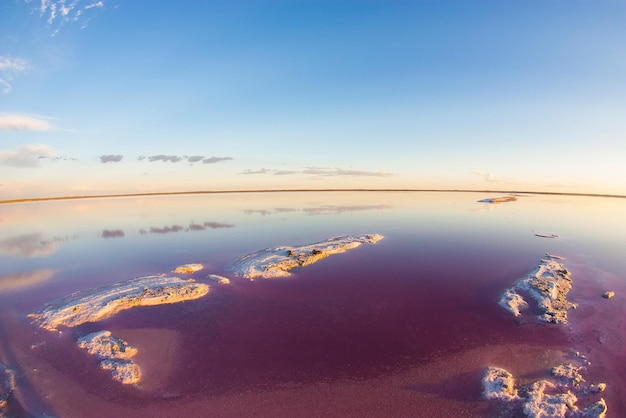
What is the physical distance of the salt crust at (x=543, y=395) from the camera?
282 inches

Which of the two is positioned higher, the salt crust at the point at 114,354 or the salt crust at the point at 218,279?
the salt crust at the point at 218,279

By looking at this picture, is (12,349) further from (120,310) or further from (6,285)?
(6,285)

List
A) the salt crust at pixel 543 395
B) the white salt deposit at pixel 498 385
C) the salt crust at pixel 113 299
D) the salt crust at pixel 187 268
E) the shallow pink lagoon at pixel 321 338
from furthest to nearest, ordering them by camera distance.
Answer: the salt crust at pixel 187 268 → the salt crust at pixel 113 299 → the shallow pink lagoon at pixel 321 338 → the white salt deposit at pixel 498 385 → the salt crust at pixel 543 395

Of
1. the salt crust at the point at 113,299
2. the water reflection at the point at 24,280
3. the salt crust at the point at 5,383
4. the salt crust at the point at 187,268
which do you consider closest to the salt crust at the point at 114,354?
the salt crust at the point at 5,383

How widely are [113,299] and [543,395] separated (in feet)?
54.9

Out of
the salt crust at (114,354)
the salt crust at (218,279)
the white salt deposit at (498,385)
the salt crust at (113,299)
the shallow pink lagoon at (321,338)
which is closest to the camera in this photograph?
the white salt deposit at (498,385)

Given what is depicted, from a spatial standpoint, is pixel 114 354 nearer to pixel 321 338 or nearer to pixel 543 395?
pixel 321 338

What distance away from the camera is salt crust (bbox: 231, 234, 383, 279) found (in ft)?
58.4

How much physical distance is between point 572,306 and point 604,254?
13879mm

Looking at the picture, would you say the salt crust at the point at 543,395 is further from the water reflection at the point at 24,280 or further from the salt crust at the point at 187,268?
the water reflection at the point at 24,280

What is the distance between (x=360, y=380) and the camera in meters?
8.55

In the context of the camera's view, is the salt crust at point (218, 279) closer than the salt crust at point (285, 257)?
Yes

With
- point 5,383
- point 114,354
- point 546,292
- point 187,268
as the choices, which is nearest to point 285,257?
point 187,268

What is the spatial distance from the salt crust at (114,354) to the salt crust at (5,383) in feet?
5.91
